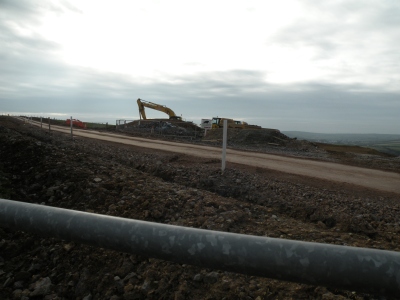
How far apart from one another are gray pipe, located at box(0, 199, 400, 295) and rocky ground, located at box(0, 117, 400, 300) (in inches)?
71.7

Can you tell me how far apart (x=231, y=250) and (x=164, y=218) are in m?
3.41

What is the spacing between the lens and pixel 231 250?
122 cm

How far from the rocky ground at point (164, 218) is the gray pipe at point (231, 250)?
1.82 metres

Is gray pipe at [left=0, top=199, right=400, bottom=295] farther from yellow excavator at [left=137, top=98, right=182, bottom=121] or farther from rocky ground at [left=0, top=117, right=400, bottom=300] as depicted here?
yellow excavator at [left=137, top=98, right=182, bottom=121]

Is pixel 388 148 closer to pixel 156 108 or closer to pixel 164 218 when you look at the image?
pixel 156 108

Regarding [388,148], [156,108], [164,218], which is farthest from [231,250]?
[388,148]

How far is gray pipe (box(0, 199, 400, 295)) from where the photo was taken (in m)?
1.08

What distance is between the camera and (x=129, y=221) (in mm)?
1363

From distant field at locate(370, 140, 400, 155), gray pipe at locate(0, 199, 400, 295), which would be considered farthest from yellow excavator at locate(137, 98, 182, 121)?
gray pipe at locate(0, 199, 400, 295)

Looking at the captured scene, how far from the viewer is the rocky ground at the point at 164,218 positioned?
10.0 feet

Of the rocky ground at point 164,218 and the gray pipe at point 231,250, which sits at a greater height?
the gray pipe at point 231,250

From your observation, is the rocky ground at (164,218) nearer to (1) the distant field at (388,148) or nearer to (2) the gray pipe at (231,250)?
(2) the gray pipe at (231,250)

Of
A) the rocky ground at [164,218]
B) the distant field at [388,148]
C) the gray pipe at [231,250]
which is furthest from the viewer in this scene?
the distant field at [388,148]

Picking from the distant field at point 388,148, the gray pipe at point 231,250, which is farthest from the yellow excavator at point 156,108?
the gray pipe at point 231,250
